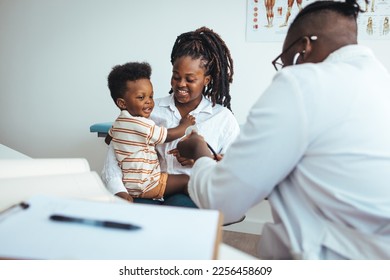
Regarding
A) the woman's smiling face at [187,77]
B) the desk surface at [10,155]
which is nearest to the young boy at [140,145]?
the woman's smiling face at [187,77]

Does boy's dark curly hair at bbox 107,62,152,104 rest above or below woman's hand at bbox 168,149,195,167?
above

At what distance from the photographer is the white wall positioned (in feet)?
7.60

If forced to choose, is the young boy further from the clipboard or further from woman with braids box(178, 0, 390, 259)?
the clipboard

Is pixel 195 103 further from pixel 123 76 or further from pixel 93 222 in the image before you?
pixel 93 222

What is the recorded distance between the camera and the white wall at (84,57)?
2316 mm

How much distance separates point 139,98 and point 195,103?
0.25m

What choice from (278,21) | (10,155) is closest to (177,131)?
(10,155)

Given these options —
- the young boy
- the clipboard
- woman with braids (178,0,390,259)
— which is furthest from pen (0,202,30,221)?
the young boy

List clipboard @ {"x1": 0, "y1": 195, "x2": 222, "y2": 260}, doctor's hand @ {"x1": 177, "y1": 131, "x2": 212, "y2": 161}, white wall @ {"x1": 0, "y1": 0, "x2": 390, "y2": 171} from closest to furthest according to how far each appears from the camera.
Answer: clipboard @ {"x1": 0, "y1": 195, "x2": 222, "y2": 260}
doctor's hand @ {"x1": 177, "y1": 131, "x2": 212, "y2": 161}
white wall @ {"x1": 0, "y1": 0, "x2": 390, "y2": 171}

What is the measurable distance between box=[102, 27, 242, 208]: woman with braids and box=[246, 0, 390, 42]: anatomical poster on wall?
0.72m

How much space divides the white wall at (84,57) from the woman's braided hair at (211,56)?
70 centimetres

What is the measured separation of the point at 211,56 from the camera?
1.57 metres

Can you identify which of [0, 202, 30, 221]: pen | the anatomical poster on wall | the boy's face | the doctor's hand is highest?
the anatomical poster on wall

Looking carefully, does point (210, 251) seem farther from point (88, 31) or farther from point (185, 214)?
point (88, 31)
